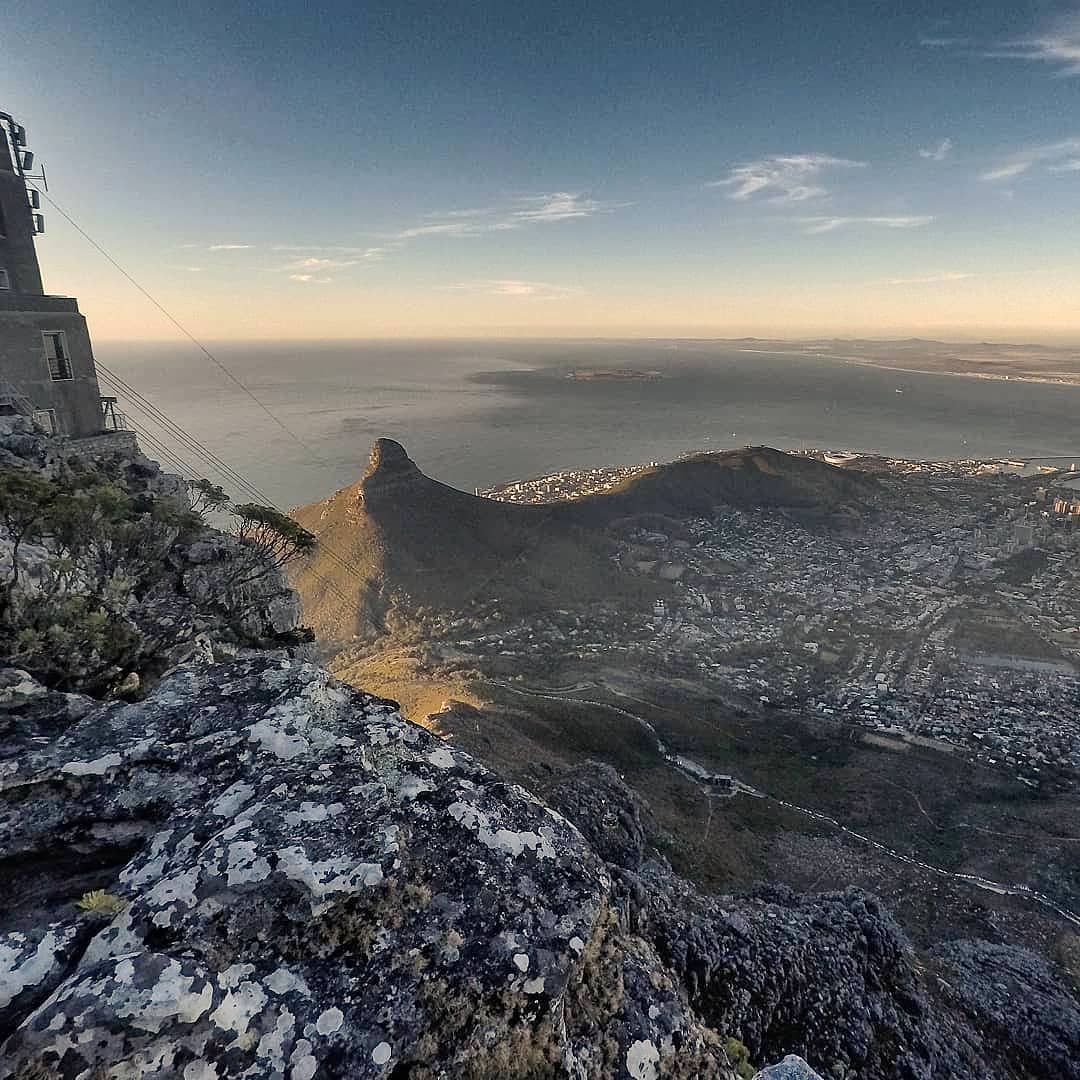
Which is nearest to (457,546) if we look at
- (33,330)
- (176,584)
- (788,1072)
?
(33,330)

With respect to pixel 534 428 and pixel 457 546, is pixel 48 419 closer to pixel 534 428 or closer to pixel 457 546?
pixel 457 546

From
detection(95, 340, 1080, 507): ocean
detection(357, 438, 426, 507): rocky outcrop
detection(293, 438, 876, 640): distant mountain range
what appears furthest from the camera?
detection(95, 340, 1080, 507): ocean

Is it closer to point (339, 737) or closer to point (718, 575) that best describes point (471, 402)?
point (718, 575)

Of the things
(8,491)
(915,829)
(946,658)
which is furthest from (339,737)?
(946,658)

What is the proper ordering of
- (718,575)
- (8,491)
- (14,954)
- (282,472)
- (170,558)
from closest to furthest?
(14,954) → (8,491) → (170,558) → (718,575) → (282,472)

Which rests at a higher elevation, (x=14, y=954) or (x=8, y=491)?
(x=8, y=491)

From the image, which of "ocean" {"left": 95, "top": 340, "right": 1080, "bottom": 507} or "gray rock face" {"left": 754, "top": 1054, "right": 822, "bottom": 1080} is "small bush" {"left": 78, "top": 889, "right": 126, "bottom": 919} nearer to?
"gray rock face" {"left": 754, "top": 1054, "right": 822, "bottom": 1080}

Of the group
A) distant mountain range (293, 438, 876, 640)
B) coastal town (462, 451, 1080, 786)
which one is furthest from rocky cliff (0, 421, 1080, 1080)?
distant mountain range (293, 438, 876, 640)
